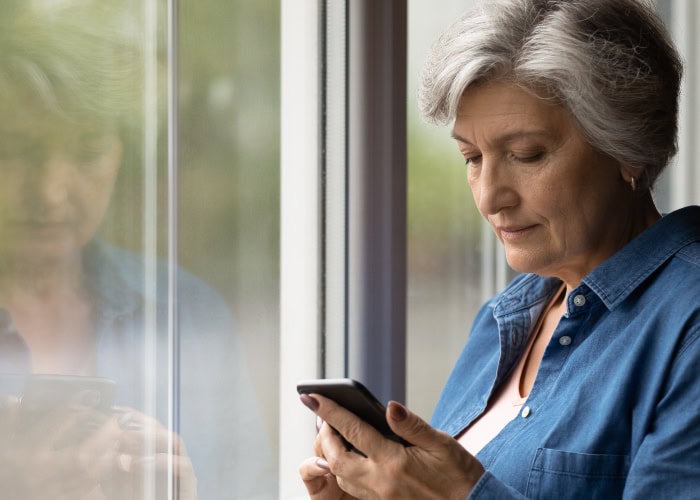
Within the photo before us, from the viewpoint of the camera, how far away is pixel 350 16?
2.10 metres

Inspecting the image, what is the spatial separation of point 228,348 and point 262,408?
0.65 ft

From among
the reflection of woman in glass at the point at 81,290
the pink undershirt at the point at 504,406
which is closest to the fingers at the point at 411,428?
the pink undershirt at the point at 504,406

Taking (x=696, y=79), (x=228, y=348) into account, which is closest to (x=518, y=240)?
(x=228, y=348)

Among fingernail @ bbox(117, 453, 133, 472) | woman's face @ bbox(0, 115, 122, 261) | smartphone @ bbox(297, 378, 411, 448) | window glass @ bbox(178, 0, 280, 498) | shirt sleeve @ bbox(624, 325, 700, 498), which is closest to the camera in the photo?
shirt sleeve @ bbox(624, 325, 700, 498)

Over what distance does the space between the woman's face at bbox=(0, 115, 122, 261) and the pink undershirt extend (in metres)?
0.75

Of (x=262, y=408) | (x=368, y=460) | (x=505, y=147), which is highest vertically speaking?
(x=505, y=147)

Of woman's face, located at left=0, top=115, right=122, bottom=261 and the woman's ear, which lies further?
woman's face, located at left=0, top=115, right=122, bottom=261

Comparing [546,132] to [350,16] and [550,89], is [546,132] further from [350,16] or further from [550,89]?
[350,16]

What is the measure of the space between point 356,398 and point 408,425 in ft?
0.30

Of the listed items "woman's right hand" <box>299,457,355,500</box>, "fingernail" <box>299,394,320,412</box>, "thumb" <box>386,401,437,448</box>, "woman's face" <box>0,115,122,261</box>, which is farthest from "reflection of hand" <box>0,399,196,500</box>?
"thumb" <box>386,401,437,448</box>

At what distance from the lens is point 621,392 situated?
3.64 feet

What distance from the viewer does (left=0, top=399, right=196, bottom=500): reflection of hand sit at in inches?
55.9

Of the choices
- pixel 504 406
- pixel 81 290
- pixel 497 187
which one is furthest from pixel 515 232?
pixel 81 290

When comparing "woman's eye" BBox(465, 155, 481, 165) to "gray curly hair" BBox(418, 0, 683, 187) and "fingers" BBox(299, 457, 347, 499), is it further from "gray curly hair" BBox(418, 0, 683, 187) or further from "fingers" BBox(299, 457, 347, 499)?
"fingers" BBox(299, 457, 347, 499)
